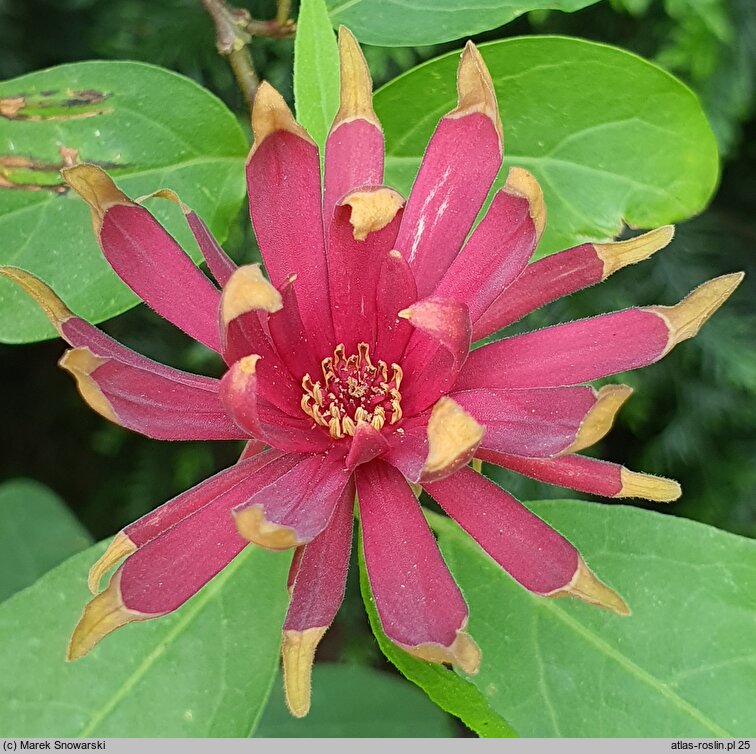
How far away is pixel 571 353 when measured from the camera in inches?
35.4

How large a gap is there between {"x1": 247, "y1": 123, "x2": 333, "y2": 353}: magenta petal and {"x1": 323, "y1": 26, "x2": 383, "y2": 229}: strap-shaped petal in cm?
2

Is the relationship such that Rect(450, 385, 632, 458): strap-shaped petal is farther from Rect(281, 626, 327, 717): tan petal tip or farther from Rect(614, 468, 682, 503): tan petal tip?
Rect(281, 626, 327, 717): tan petal tip

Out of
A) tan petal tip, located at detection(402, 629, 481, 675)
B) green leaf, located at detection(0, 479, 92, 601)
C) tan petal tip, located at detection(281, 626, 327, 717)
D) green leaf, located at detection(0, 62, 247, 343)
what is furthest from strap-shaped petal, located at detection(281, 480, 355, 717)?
green leaf, located at detection(0, 479, 92, 601)

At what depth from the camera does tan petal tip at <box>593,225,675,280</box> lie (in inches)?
36.6

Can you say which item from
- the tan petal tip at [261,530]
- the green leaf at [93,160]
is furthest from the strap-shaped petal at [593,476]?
the green leaf at [93,160]

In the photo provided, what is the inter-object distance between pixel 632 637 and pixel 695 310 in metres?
0.44

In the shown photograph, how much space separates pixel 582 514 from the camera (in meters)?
1.18

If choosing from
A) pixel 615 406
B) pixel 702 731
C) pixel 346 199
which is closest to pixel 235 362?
pixel 346 199

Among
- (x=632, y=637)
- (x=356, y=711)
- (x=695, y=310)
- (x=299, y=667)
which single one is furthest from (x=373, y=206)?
(x=356, y=711)

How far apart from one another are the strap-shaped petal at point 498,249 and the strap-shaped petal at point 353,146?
0.43 feet

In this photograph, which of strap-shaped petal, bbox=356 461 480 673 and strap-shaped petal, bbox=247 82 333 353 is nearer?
strap-shaped petal, bbox=356 461 480 673

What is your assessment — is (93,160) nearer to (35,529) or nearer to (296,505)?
(296,505)

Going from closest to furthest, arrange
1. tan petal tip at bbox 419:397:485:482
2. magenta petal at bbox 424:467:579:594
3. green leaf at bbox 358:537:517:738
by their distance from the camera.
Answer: tan petal tip at bbox 419:397:485:482, magenta petal at bbox 424:467:579:594, green leaf at bbox 358:537:517:738

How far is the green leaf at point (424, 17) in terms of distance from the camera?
3.73 ft
